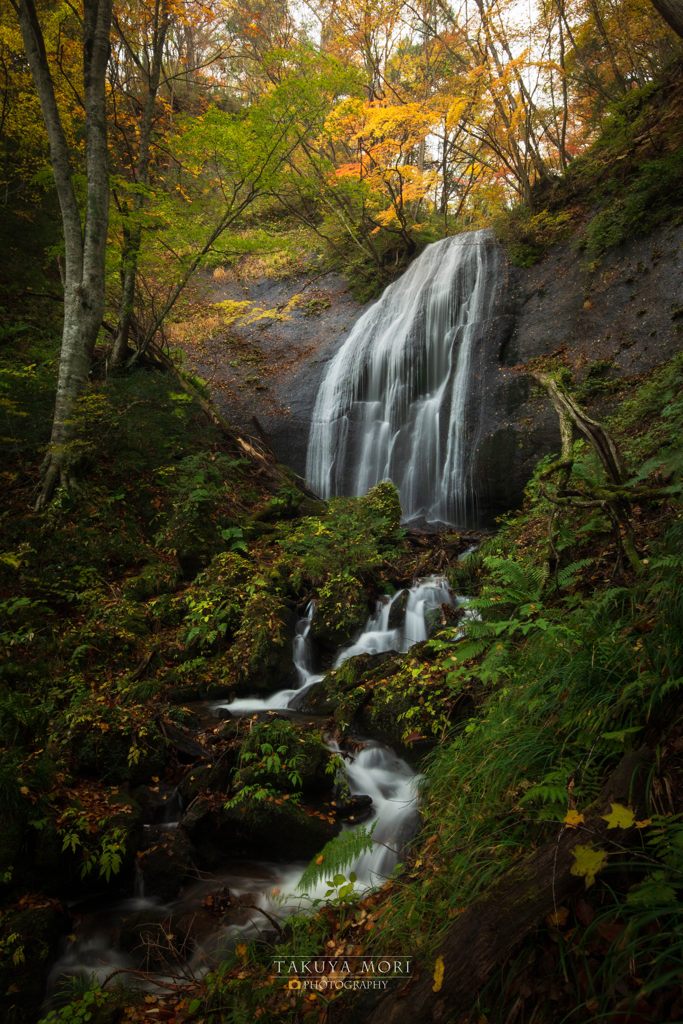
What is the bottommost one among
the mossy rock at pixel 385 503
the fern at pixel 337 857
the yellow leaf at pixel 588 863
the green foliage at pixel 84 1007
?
the green foliage at pixel 84 1007

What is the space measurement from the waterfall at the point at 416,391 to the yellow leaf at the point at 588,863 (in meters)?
8.40

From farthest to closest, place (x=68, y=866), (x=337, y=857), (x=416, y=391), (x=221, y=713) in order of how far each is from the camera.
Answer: (x=416, y=391) < (x=221, y=713) < (x=68, y=866) < (x=337, y=857)

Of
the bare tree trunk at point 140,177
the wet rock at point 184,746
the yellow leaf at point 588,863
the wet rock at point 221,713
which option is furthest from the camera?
the bare tree trunk at point 140,177

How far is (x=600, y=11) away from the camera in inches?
405

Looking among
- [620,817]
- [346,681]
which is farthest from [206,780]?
[620,817]

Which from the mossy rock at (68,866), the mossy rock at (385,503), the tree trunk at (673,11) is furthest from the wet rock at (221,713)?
the tree trunk at (673,11)

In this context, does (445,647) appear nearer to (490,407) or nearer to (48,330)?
(490,407)

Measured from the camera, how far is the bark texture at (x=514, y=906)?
Result: 5.40 ft

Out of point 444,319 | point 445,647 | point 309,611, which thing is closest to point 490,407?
point 444,319

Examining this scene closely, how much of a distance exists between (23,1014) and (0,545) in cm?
452

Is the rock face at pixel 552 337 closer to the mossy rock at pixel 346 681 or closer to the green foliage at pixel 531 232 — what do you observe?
the green foliage at pixel 531 232

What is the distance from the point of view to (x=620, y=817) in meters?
1.57

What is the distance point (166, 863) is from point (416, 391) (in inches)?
401

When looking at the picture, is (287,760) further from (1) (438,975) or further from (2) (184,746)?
(1) (438,975)
